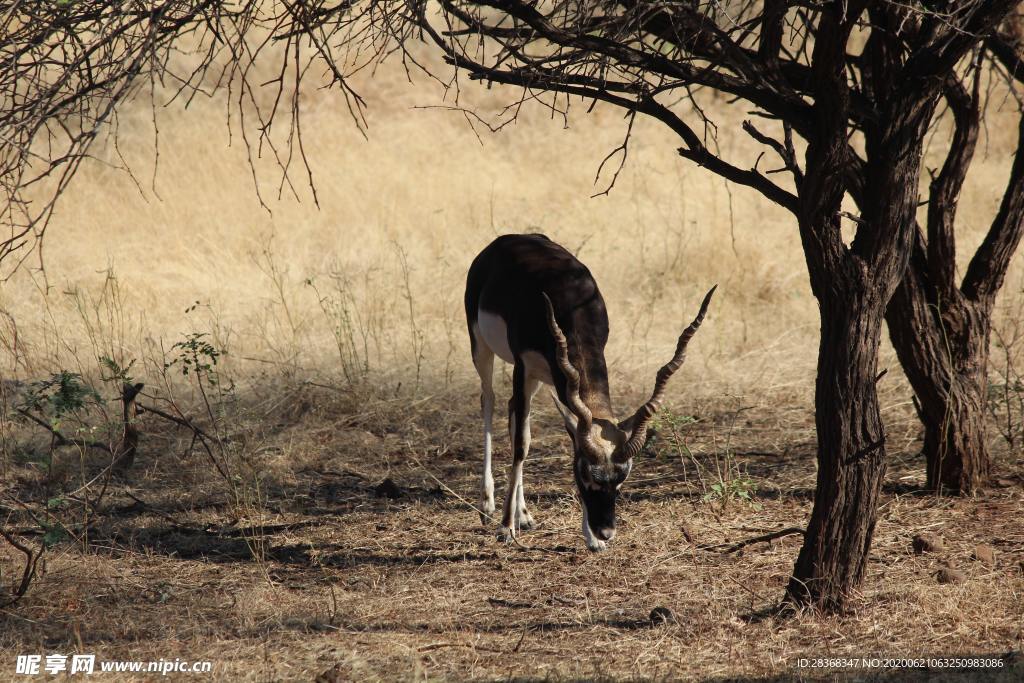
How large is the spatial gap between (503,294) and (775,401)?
3.14m

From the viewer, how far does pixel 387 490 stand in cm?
676

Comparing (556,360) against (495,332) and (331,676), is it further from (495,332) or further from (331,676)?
(331,676)

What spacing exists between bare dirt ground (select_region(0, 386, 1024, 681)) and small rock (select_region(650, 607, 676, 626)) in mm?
66

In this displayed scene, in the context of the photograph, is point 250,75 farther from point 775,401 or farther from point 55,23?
point 55,23

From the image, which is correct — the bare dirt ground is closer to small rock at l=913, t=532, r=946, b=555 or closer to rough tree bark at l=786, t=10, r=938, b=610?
small rock at l=913, t=532, r=946, b=555

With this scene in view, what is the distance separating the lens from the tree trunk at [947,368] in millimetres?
6004

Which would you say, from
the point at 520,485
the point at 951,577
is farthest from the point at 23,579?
the point at 951,577

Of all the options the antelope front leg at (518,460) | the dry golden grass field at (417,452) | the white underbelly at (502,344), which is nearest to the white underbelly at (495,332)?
the white underbelly at (502,344)

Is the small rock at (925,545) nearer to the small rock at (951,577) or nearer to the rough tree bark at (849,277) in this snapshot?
the small rock at (951,577)

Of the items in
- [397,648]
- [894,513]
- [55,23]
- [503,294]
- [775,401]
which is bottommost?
[397,648]

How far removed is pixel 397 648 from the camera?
443 cm

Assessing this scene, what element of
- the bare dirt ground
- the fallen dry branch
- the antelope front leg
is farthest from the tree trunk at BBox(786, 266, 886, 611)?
the fallen dry branch

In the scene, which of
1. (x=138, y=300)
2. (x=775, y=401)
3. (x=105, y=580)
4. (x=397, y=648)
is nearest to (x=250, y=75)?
(x=138, y=300)

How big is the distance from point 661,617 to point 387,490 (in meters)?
2.58
